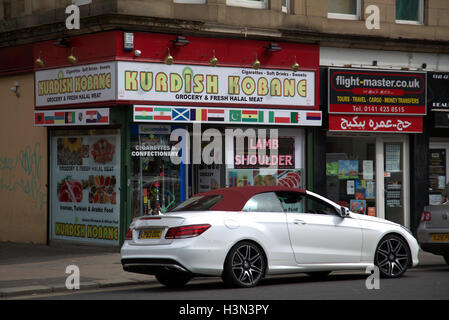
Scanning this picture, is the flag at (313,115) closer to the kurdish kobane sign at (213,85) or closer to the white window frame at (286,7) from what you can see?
the kurdish kobane sign at (213,85)

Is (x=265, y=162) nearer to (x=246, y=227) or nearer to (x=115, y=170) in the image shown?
(x=115, y=170)

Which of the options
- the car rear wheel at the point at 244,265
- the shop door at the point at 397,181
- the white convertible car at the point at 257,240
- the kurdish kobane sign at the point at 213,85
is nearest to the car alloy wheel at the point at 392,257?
the white convertible car at the point at 257,240

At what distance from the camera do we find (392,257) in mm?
12984

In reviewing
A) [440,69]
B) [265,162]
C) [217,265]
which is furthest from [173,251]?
[440,69]

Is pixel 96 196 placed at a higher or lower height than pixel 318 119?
lower

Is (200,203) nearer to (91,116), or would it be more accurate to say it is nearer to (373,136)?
(91,116)

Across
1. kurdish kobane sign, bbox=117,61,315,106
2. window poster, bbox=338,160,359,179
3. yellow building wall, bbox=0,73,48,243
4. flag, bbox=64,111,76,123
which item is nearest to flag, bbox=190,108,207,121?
kurdish kobane sign, bbox=117,61,315,106

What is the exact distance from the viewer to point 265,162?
19078mm

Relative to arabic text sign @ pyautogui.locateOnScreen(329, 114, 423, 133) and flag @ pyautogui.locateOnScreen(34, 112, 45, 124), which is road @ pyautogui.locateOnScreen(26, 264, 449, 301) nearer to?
arabic text sign @ pyautogui.locateOnScreen(329, 114, 423, 133)

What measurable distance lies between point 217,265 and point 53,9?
9.52 m

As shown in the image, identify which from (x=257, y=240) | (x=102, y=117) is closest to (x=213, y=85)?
(x=102, y=117)

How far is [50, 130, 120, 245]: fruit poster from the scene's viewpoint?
17922 mm

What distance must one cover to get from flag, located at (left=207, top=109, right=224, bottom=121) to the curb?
230 inches

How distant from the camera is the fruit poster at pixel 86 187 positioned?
58.8 ft
